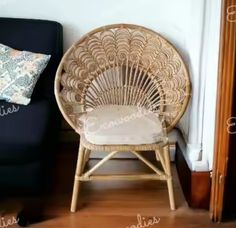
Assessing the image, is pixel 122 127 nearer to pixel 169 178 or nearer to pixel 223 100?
pixel 169 178

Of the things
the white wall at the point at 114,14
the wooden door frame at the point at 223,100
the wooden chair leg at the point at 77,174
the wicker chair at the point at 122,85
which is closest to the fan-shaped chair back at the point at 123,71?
the wicker chair at the point at 122,85

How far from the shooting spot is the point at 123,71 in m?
2.60

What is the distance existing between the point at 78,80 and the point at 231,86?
0.91 meters

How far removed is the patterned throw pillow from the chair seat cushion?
340 mm

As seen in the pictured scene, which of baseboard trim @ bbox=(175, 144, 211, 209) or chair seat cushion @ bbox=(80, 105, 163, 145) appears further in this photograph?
baseboard trim @ bbox=(175, 144, 211, 209)

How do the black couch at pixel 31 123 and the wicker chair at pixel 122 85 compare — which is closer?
the black couch at pixel 31 123

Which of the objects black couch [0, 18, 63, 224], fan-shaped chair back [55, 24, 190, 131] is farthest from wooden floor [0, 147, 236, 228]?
fan-shaped chair back [55, 24, 190, 131]

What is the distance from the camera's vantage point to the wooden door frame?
1919 mm

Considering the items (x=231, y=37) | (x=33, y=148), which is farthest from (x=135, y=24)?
(x=33, y=148)

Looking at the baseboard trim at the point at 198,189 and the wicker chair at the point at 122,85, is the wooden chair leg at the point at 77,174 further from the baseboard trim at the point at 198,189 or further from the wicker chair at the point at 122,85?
the baseboard trim at the point at 198,189

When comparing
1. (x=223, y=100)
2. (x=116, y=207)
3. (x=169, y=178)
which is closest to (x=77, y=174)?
(x=116, y=207)

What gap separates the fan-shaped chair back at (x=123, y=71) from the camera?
97.1 inches

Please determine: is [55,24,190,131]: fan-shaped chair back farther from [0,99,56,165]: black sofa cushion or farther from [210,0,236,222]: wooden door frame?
[210,0,236,222]: wooden door frame

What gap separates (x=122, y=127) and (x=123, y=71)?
0.49 meters
